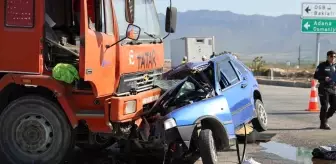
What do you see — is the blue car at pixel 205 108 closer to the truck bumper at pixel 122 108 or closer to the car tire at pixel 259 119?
the car tire at pixel 259 119

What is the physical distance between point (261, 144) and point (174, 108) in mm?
2668

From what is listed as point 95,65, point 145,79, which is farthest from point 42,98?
point 145,79

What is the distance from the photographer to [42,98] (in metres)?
7.18

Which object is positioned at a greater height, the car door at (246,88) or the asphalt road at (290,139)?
the car door at (246,88)

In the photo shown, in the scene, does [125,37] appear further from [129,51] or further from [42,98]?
[42,98]

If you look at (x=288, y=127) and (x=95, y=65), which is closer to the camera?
(x=95, y=65)

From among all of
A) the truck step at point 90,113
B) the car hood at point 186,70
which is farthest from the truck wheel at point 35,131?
the car hood at point 186,70

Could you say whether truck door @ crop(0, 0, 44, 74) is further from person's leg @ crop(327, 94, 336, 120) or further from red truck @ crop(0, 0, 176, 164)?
person's leg @ crop(327, 94, 336, 120)

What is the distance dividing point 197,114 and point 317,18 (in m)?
27.5

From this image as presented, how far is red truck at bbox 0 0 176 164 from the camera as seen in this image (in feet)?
22.3

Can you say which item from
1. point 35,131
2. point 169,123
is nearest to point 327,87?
point 169,123

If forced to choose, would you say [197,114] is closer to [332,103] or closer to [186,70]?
[186,70]

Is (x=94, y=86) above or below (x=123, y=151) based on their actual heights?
above

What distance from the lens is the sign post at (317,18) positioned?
32.5m
